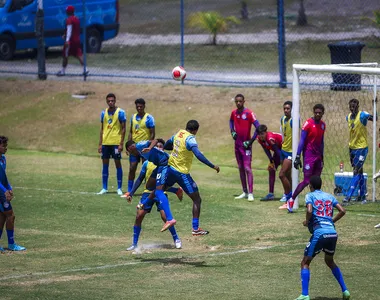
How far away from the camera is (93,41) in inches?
1342

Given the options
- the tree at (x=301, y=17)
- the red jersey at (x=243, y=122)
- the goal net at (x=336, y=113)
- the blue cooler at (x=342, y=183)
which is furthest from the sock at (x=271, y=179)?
the tree at (x=301, y=17)

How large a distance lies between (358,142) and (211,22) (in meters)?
14.5

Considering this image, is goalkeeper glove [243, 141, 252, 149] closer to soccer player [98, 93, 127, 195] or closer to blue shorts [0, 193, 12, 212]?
soccer player [98, 93, 127, 195]

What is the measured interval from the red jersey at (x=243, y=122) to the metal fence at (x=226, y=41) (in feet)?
23.3

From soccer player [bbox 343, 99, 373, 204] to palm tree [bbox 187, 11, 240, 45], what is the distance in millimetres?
13646

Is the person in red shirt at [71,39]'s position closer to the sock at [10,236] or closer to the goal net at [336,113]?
the goal net at [336,113]

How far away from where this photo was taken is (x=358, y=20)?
31.1 meters

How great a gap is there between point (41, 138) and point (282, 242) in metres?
13.6

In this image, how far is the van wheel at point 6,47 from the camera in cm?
3309

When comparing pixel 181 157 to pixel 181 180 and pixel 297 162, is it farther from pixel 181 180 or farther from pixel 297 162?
pixel 297 162

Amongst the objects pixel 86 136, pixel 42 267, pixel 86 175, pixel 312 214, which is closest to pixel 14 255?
pixel 42 267

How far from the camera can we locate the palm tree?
1286 inches

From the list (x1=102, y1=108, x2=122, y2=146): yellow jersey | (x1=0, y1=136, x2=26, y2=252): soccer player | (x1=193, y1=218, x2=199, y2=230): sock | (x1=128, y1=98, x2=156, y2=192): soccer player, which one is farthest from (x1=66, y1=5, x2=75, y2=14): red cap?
(x1=193, y1=218, x2=199, y2=230): sock

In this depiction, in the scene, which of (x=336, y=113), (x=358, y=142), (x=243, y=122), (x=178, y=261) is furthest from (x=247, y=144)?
(x=336, y=113)
